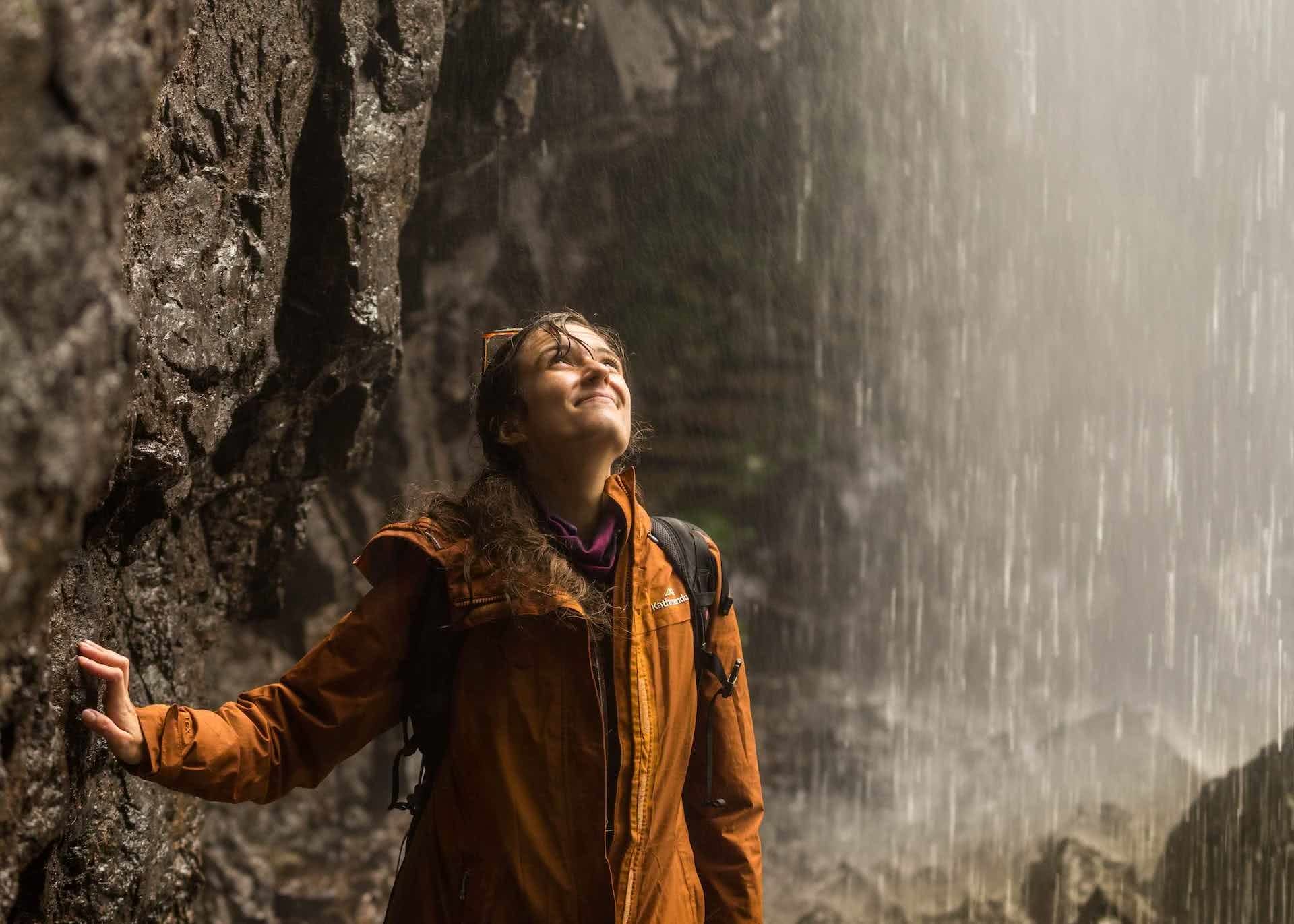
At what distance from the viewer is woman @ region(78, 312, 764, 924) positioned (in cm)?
183

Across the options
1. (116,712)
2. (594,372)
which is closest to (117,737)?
(116,712)

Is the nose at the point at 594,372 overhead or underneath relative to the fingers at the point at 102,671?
overhead

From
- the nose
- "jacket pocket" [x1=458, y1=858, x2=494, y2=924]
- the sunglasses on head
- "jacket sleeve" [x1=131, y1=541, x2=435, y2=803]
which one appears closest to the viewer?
"jacket sleeve" [x1=131, y1=541, x2=435, y2=803]

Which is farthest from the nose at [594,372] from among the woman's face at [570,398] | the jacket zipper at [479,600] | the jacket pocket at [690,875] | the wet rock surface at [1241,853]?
the wet rock surface at [1241,853]

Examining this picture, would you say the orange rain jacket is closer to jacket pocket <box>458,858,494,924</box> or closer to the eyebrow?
jacket pocket <box>458,858,494,924</box>

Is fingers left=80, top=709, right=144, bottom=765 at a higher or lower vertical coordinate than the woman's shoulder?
lower

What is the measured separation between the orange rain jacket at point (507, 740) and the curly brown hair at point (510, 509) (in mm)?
37

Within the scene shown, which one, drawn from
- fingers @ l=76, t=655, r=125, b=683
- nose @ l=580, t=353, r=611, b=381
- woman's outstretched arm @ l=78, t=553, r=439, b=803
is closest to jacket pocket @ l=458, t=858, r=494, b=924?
woman's outstretched arm @ l=78, t=553, r=439, b=803

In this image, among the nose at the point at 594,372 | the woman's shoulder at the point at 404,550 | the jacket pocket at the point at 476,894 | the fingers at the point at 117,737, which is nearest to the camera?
the fingers at the point at 117,737

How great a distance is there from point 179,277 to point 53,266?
1477 mm

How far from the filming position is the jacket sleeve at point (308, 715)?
1.70 m

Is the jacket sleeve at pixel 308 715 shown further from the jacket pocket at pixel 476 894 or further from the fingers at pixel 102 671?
the jacket pocket at pixel 476 894

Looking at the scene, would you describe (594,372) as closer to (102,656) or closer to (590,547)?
(590,547)

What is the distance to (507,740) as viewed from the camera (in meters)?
1.87
